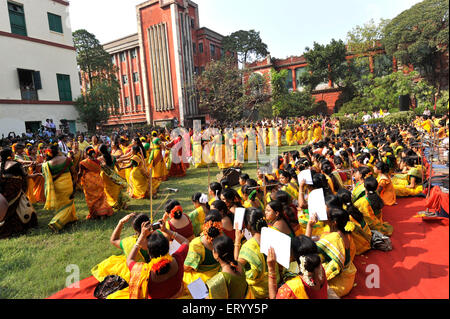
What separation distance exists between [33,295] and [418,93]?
20592 millimetres

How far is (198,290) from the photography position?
1931mm

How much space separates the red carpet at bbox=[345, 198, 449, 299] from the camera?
102 inches

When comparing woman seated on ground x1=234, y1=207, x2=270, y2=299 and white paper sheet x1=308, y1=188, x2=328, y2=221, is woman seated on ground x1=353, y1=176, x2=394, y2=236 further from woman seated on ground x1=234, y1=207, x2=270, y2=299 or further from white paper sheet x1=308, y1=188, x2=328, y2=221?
woman seated on ground x1=234, y1=207, x2=270, y2=299

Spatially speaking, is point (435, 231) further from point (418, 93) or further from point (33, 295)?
point (418, 93)

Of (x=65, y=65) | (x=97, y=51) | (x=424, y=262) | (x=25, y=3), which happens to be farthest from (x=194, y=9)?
(x=424, y=262)

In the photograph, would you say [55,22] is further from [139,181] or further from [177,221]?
[177,221]

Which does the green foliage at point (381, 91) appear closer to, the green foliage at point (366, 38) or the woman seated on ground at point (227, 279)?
the green foliage at point (366, 38)

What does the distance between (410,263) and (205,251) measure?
2.30 metres

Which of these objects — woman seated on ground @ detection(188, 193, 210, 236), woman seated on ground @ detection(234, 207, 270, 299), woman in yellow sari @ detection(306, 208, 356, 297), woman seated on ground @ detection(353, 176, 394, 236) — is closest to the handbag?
woman seated on ground @ detection(188, 193, 210, 236)

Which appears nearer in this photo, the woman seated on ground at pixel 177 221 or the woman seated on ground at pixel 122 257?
the woman seated on ground at pixel 122 257

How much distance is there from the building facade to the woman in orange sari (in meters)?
21.6

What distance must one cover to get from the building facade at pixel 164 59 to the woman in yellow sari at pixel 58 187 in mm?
21832

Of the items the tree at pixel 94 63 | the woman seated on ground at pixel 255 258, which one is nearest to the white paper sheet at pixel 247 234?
the woman seated on ground at pixel 255 258

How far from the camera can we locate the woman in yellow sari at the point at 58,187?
5.01 metres
